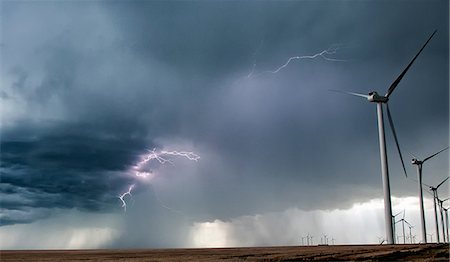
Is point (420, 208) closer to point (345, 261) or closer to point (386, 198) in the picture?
point (386, 198)

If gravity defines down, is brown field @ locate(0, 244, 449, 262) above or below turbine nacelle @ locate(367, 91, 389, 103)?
below

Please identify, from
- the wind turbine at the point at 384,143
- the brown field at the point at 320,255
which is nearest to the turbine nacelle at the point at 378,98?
the wind turbine at the point at 384,143

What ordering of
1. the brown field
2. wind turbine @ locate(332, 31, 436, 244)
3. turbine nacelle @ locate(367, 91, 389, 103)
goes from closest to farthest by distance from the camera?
the brown field
wind turbine @ locate(332, 31, 436, 244)
turbine nacelle @ locate(367, 91, 389, 103)

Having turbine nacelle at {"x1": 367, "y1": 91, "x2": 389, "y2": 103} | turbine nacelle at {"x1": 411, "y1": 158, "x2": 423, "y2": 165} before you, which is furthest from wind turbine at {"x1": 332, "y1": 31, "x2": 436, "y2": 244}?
turbine nacelle at {"x1": 411, "y1": 158, "x2": 423, "y2": 165}

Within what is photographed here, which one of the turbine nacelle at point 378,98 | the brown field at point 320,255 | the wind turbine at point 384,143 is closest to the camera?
the brown field at point 320,255

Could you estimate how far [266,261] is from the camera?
50.8 meters

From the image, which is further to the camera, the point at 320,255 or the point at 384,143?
the point at 384,143

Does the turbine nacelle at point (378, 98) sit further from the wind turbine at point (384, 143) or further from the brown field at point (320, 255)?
the brown field at point (320, 255)

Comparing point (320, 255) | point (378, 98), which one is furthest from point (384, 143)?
point (320, 255)

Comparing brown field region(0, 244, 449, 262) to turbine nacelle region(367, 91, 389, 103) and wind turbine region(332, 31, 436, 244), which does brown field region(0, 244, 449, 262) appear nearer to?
wind turbine region(332, 31, 436, 244)

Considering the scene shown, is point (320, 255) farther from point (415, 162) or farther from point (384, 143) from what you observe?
point (415, 162)

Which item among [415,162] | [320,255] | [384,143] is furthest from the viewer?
[415,162]

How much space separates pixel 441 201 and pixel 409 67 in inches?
2928

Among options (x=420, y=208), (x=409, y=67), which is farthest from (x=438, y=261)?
(x=420, y=208)
